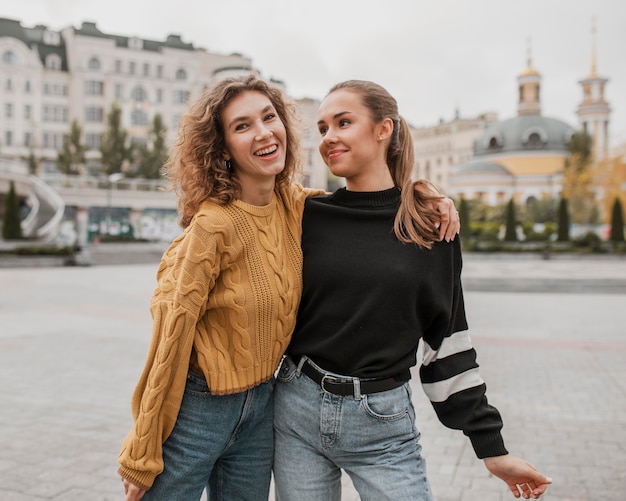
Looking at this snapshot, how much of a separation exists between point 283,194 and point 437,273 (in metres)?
0.69

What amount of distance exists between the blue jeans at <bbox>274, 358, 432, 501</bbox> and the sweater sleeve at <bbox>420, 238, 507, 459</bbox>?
0.15 m

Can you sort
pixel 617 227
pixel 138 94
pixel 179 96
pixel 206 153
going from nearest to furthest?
1. pixel 206 153
2. pixel 617 227
3. pixel 138 94
4. pixel 179 96

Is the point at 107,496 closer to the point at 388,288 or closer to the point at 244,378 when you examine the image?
the point at 244,378

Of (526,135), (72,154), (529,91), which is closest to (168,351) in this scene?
(72,154)

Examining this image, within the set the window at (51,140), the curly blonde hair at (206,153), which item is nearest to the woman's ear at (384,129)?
the curly blonde hair at (206,153)

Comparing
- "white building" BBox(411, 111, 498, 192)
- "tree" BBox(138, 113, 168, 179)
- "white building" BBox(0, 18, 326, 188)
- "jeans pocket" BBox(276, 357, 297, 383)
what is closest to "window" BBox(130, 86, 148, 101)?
"white building" BBox(0, 18, 326, 188)

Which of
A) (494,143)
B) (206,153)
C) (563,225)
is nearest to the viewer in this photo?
(206,153)

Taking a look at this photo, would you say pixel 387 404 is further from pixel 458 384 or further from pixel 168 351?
pixel 168 351

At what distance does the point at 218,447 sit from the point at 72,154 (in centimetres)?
5277

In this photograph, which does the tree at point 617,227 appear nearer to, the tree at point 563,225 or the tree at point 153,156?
the tree at point 563,225

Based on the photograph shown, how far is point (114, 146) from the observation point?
49.6m

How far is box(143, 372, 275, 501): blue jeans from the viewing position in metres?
2.19

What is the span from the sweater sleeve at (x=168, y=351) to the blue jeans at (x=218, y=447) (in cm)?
8

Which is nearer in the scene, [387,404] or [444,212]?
[387,404]
